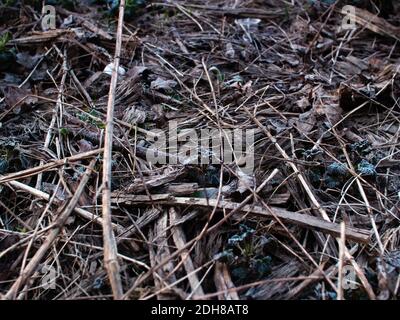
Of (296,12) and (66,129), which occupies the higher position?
(296,12)

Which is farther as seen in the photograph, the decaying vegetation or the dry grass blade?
the decaying vegetation

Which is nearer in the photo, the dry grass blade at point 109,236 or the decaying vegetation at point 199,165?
the dry grass blade at point 109,236

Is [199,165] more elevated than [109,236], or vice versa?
[199,165]

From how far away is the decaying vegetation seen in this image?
1.48 m

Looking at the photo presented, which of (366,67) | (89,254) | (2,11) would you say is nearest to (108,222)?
(89,254)

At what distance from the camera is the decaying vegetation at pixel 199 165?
148 centimetres

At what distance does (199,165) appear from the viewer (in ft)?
5.86

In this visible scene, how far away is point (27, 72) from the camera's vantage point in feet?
7.94

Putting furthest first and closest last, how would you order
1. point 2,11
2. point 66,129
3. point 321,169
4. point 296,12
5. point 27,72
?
point 296,12
point 2,11
point 27,72
point 66,129
point 321,169

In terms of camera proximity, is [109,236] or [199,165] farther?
[199,165]
